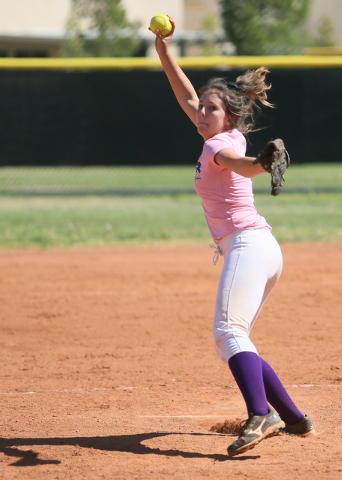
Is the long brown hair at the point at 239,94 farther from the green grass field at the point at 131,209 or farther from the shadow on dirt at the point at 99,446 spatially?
the green grass field at the point at 131,209

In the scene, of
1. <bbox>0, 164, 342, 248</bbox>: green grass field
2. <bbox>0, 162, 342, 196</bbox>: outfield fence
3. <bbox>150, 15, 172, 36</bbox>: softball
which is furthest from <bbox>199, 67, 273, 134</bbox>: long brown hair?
<bbox>0, 162, 342, 196</bbox>: outfield fence

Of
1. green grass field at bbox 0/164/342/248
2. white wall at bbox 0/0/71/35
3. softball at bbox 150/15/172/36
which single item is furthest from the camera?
white wall at bbox 0/0/71/35

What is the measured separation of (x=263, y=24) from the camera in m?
21.2

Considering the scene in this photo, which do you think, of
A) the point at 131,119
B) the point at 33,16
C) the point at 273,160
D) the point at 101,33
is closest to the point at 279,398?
the point at 273,160

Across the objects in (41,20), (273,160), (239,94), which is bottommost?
(273,160)

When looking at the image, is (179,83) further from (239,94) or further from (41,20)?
(41,20)

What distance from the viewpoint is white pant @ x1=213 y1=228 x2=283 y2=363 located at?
2.88 meters

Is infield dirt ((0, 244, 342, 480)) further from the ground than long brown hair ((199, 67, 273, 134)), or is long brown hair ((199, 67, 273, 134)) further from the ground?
long brown hair ((199, 67, 273, 134))

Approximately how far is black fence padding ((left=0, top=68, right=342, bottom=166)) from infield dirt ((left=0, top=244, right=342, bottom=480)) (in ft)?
17.4

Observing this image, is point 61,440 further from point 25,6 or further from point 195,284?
point 25,6

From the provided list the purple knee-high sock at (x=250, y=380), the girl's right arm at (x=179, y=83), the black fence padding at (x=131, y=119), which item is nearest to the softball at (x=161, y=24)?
the girl's right arm at (x=179, y=83)

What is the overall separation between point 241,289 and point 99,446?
1.05 metres

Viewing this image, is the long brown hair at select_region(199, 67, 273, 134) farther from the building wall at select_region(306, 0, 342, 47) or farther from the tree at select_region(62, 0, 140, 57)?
the building wall at select_region(306, 0, 342, 47)

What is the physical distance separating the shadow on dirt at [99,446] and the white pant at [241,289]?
19.6 inches
